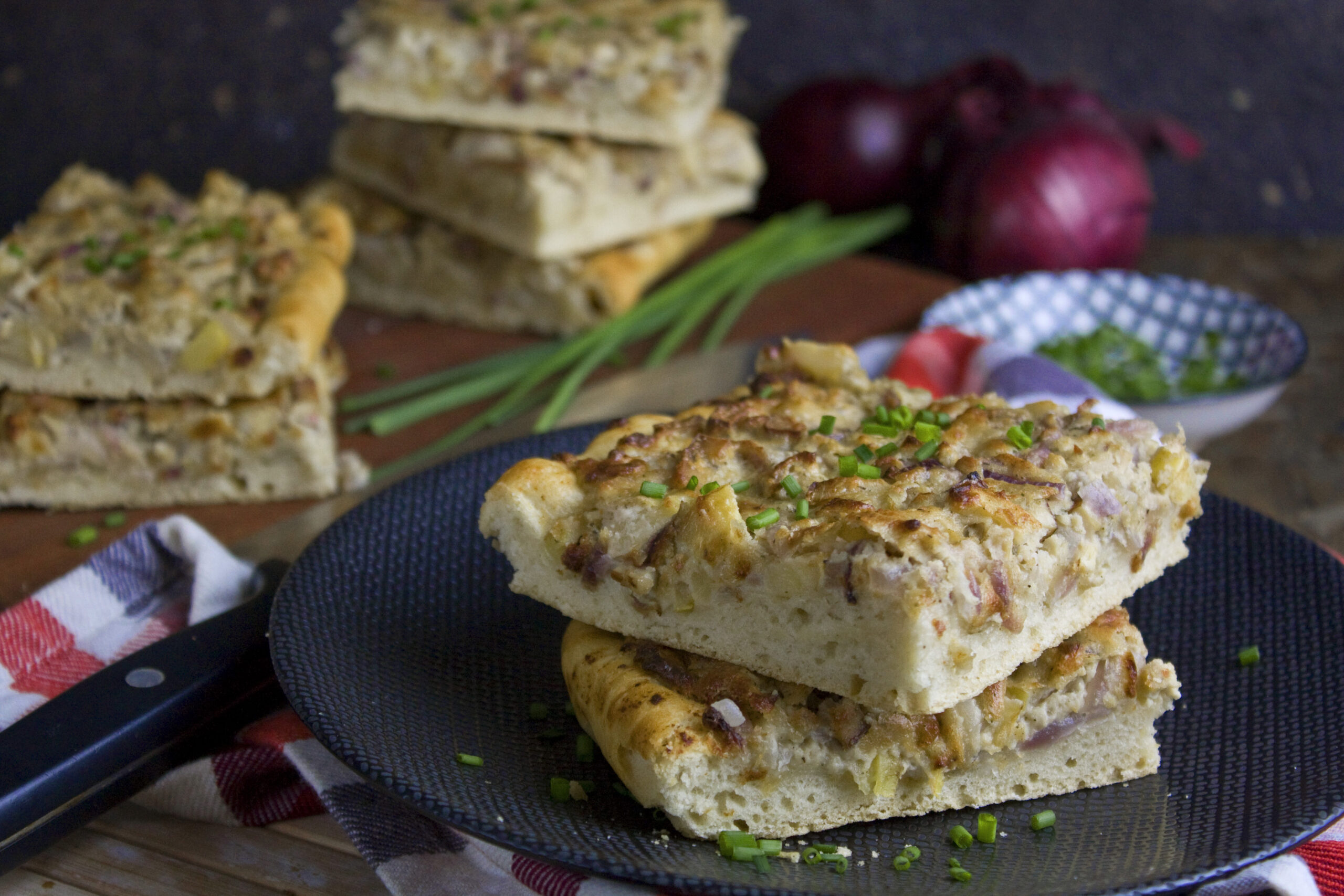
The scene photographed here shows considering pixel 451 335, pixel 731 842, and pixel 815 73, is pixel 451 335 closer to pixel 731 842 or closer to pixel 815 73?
pixel 815 73

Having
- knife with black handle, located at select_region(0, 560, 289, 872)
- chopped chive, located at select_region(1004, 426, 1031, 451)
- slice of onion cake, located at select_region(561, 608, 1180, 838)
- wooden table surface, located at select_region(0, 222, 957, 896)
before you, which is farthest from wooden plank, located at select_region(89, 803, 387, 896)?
chopped chive, located at select_region(1004, 426, 1031, 451)

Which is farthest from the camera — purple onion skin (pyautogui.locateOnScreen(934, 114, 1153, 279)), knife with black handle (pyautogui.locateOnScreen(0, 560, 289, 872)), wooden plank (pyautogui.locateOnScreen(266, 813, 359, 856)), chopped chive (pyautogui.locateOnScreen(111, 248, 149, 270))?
purple onion skin (pyautogui.locateOnScreen(934, 114, 1153, 279))

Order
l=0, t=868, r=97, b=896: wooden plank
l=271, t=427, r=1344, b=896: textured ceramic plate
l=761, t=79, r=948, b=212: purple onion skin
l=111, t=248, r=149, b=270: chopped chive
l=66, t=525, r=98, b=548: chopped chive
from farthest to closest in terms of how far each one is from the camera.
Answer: l=761, t=79, r=948, b=212: purple onion skin, l=111, t=248, r=149, b=270: chopped chive, l=66, t=525, r=98, b=548: chopped chive, l=0, t=868, r=97, b=896: wooden plank, l=271, t=427, r=1344, b=896: textured ceramic plate

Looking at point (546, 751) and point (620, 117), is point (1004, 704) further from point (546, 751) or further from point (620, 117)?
point (620, 117)

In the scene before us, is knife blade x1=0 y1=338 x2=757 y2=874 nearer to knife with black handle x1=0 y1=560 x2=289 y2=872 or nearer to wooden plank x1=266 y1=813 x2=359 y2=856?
knife with black handle x1=0 y1=560 x2=289 y2=872

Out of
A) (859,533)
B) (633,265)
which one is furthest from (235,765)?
(633,265)

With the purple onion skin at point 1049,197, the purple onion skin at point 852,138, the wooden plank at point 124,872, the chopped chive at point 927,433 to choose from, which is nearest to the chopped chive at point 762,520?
the chopped chive at point 927,433

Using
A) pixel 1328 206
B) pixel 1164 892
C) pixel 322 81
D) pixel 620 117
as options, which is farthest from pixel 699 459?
pixel 1328 206
